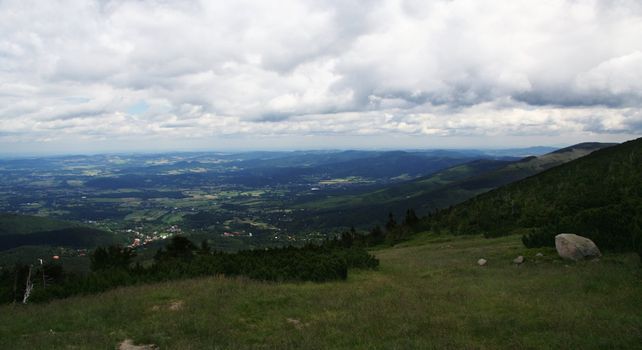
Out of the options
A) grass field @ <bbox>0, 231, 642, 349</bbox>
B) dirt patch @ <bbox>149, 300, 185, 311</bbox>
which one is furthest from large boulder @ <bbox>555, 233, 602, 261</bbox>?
dirt patch @ <bbox>149, 300, 185, 311</bbox>

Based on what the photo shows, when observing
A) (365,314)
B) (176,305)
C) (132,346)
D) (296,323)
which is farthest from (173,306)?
(365,314)

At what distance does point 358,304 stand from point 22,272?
27.0m

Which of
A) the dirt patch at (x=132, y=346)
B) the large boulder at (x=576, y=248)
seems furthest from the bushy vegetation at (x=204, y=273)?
the large boulder at (x=576, y=248)

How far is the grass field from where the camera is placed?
11023mm

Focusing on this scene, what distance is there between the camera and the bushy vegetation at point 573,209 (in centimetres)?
2430

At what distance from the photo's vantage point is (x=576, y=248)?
2209 centimetres

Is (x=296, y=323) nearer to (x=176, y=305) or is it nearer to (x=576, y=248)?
(x=176, y=305)

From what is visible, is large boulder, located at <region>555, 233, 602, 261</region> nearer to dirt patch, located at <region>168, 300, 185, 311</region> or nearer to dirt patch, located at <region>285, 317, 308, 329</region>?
dirt patch, located at <region>285, 317, 308, 329</region>

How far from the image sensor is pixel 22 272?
2884cm

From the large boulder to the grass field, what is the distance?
2.73 feet

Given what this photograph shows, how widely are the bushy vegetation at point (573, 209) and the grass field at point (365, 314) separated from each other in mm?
3943

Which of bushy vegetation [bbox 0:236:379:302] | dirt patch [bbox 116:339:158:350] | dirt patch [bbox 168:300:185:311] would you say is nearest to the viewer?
dirt patch [bbox 116:339:158:350]

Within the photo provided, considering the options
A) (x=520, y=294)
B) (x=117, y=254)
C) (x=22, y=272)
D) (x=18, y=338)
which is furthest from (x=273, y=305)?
(x=117, y=254)

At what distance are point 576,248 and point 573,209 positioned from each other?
29938mm
